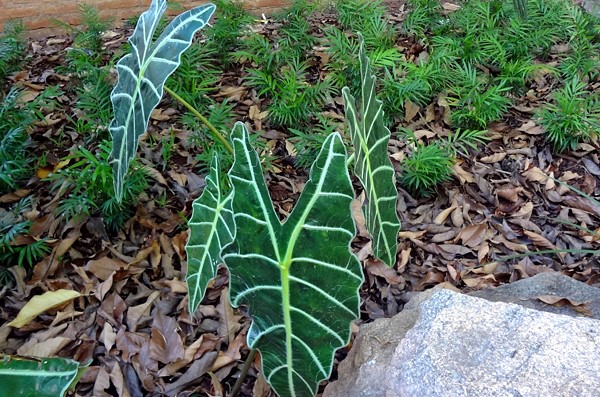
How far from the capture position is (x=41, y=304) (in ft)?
5.74

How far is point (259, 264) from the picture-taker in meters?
0.91

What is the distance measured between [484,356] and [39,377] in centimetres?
76

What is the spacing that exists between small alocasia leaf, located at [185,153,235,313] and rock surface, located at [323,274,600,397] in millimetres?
411

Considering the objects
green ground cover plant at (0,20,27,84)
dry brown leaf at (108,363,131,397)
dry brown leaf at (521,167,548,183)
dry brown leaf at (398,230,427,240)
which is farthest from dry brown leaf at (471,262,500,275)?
green ground cover plant at (0,20,27,84)

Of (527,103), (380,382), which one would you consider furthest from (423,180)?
(380,382)

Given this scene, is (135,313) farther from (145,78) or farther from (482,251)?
(482,251)

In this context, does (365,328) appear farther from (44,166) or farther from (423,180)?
(44,166)

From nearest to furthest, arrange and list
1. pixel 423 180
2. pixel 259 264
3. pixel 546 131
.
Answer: pixel 259 264
pixel 423 180
pixel 546 131

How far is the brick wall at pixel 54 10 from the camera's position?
3.13 metres

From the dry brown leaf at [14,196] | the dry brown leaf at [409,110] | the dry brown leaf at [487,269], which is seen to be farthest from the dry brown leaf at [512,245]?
the dry brown leaf at [14,196]

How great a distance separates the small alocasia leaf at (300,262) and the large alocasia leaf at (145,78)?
20 centimetres

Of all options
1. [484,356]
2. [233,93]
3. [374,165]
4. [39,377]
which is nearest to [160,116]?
[233,93]

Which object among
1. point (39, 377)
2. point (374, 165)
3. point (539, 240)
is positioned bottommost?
point (539, 240)

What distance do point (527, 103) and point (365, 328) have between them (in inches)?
67.6
